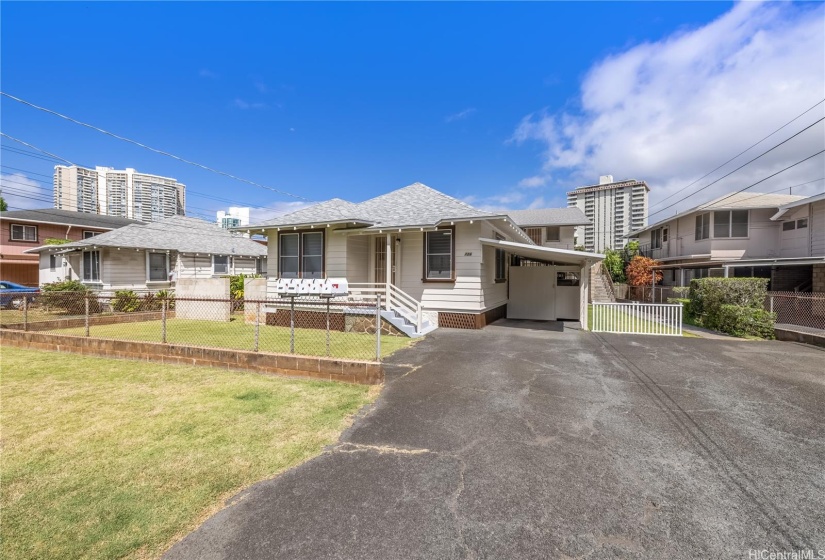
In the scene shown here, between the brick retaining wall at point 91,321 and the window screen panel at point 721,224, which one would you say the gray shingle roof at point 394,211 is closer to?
the brick retaining wall at point 91,321

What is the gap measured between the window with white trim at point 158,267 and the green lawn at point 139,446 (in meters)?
14.7

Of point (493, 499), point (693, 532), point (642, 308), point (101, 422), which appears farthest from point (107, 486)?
point (642, 308)

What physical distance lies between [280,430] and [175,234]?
71.8 feet

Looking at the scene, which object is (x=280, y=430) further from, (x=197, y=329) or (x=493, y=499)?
(x=197, y=329)

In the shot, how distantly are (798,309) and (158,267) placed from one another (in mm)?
28565

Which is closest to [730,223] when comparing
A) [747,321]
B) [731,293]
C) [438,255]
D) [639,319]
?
[731,293]

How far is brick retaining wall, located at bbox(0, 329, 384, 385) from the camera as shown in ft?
19.4

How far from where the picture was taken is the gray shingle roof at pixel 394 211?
11484 millimetres

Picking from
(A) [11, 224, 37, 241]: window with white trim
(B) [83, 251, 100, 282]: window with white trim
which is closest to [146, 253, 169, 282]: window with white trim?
(B) [83, 251, 100, 282]: window with white trim

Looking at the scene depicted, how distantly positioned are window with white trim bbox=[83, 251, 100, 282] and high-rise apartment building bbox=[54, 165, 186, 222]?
4.37 m

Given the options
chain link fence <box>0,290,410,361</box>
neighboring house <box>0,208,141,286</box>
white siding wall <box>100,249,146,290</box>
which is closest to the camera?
chain link fence <box>0,290,410,361</box>

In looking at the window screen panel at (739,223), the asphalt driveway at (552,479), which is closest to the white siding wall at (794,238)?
the window screen panel at (739,223)

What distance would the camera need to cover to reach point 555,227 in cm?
2978

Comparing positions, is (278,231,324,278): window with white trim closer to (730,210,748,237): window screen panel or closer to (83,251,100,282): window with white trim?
(83,251,100,282): window with white trim
